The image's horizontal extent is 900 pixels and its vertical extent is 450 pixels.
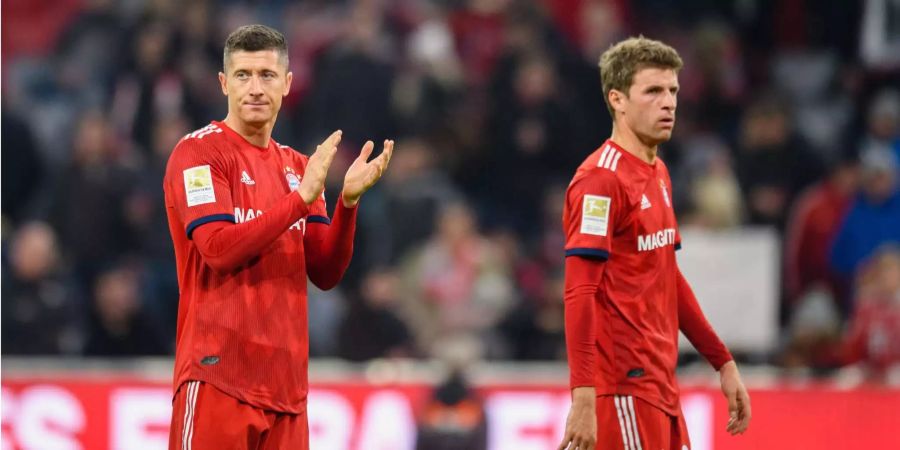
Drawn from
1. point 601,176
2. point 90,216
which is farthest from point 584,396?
point 90,216

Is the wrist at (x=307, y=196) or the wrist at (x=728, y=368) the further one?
the wrist at (x=728, y=368)

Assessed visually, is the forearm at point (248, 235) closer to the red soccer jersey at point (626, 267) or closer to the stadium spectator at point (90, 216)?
the red soccer jersey at point (626, 267)

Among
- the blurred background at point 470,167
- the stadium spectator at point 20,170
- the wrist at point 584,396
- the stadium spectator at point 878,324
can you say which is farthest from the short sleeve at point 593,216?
the stadium spectator at point 20,170

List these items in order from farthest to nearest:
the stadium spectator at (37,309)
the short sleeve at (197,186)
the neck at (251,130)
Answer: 1. the stadium spectator at (37,309)
2. the neck at (251,130)
3. the short sleeve at (197,186)

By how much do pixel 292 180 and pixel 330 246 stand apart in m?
0.27

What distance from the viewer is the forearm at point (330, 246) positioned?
5047 mm

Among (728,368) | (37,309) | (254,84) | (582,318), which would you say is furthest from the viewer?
(37,309)

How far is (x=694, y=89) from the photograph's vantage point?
41.3 ft

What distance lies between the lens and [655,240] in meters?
5.41

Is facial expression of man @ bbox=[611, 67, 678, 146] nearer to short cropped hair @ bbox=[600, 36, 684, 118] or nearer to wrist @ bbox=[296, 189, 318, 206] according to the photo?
short cropped hair @ bbox=[600, 36, 684, 118]

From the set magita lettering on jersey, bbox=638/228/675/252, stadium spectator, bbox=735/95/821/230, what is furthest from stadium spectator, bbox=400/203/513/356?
magita lettering on jersey, bbox=638/228/675/252

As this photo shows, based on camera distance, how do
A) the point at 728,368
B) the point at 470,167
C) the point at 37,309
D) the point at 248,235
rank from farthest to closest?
the point at 470,167 → the point at 37,309 → the point at 728,368 → the point at 248,235

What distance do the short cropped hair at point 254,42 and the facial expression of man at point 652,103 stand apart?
133 centimetres

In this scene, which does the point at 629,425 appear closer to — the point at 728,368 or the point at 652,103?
the point at 728,368
